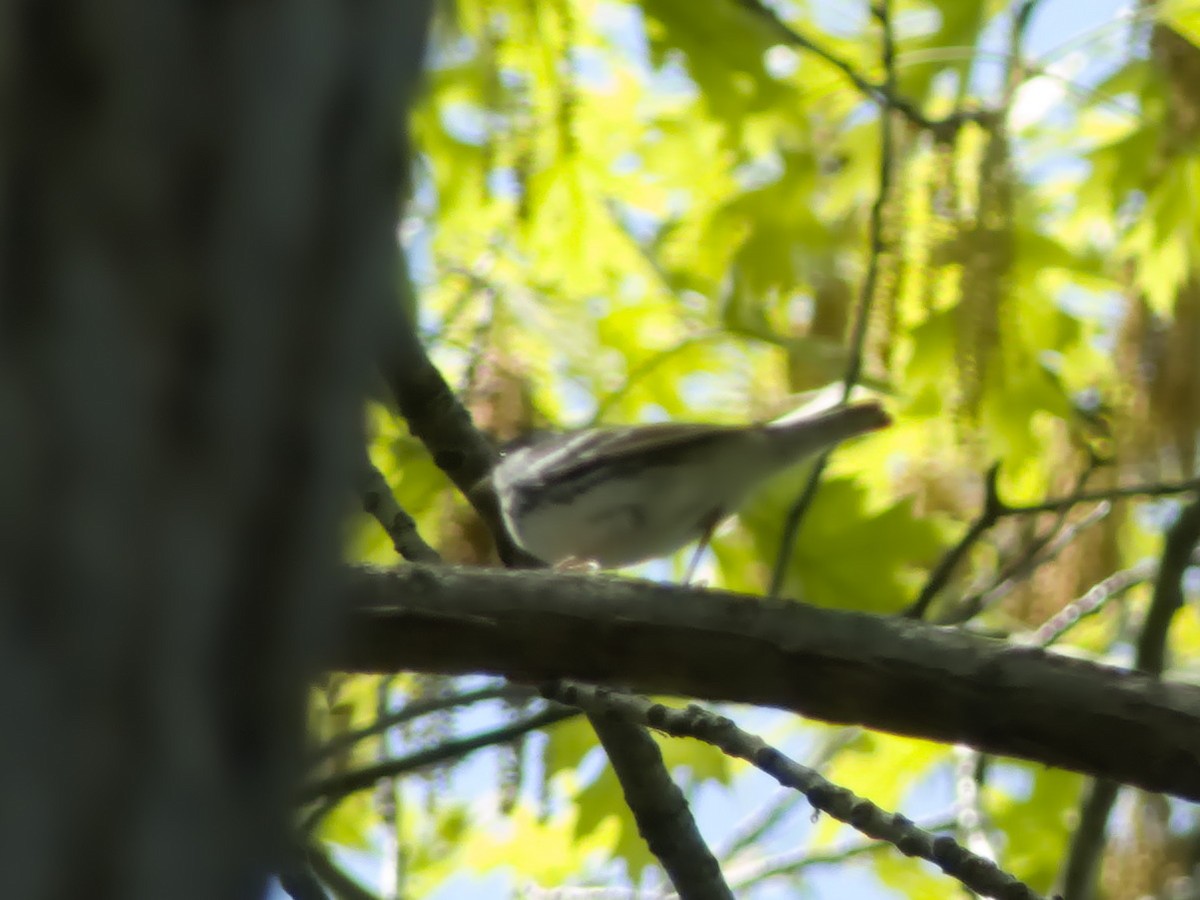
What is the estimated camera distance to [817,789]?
1696 mm

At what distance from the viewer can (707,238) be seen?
4.38 metres

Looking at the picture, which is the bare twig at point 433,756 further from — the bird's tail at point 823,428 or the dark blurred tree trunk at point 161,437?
the dark blurred tree trunk at point 161,437

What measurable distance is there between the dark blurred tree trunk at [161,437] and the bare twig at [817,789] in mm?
1168

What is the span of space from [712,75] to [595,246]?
94 cm

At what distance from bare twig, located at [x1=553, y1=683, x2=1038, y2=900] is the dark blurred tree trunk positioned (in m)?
1.17

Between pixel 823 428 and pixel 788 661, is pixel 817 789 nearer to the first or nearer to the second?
pixel 788 661

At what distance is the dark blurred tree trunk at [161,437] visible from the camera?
1.72 ft

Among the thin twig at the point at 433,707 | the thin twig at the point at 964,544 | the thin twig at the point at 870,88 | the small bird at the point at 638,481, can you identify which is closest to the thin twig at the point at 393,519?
the thin twig at the point at 433,707

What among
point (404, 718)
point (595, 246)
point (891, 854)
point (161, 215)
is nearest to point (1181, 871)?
point (891, 854)

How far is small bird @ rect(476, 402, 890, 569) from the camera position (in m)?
3.91

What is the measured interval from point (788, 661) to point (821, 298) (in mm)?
3089

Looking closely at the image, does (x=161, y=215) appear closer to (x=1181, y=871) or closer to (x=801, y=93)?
(x=801, y=93)

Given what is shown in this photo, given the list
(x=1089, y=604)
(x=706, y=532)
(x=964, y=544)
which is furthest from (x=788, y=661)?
(x=706, y=532)

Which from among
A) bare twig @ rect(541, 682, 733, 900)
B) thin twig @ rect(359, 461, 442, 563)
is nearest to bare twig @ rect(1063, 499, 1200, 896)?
bare twig @ rect(541, 682, 733, 900)
